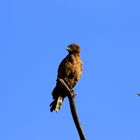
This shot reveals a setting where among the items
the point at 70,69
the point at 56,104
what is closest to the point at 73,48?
the point at 70,69

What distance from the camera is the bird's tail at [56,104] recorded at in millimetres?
6752

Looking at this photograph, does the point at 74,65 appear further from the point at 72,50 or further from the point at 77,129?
the point at 77,129

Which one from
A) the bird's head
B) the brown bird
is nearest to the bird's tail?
the brown bird

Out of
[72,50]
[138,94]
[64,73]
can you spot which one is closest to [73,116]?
[138,94]

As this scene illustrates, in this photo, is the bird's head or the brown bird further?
the bird's head

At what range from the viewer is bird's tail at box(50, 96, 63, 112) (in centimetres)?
675

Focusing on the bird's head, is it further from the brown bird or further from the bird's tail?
the bird's tail

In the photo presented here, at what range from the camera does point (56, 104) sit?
278 inches

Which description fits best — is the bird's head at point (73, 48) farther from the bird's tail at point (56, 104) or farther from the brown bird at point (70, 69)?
the bird's tail at point (56, 104)

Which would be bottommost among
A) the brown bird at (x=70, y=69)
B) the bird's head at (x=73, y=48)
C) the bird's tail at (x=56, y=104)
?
the bird's tail at (x=56, y=104)

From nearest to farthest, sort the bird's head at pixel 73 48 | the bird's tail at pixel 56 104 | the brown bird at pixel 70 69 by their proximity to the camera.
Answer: the bird's tail at pixel 56 104, the brown bird at pixel 70 69, the bird's head at pixel 73 48

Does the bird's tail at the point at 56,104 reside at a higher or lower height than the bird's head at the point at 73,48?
lower

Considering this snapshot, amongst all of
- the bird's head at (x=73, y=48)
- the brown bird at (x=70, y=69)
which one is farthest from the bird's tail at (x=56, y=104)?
the bird's head at (x=73, y=48)

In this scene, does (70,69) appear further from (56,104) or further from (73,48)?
(56,104)
